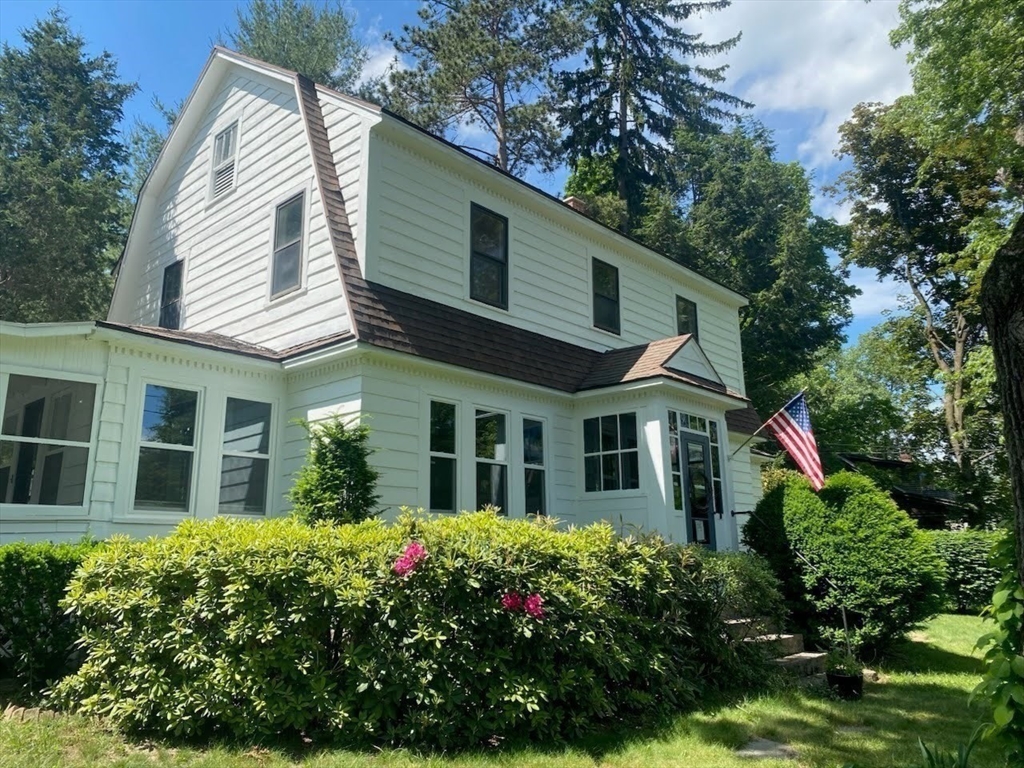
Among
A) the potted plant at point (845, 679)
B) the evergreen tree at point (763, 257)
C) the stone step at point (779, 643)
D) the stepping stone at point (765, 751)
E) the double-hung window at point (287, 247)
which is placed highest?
the evergreen tree at point (763, 257)

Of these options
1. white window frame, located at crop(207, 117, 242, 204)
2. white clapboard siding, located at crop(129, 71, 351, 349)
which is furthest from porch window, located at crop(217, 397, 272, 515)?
white window frame, located at crop(207, 117, 242, 204)

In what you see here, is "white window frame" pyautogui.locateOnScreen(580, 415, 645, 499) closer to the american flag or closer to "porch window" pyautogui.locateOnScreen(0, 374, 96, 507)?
the american flag

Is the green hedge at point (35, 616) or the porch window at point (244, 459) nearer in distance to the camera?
the green hedge at point (35, 616)

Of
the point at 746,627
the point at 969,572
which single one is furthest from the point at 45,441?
the point at 969,572

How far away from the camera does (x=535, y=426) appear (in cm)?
1084

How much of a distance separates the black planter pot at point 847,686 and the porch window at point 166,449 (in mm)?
7816

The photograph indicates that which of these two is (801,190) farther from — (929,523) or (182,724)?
(182,724)

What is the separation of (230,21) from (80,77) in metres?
5.97

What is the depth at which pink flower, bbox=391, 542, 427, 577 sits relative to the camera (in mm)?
5086

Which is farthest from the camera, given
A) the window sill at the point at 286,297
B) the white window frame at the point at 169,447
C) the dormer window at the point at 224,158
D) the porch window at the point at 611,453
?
the dormer window at the point at 224,158

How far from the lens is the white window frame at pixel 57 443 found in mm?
7336

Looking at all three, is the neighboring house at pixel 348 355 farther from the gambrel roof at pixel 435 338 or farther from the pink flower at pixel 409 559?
the pink flower at pixel 409 559

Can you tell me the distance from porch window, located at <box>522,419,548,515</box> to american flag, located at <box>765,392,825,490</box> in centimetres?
354

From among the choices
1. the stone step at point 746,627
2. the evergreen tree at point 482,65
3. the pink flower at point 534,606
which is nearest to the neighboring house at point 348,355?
the stone step at point 746,627
